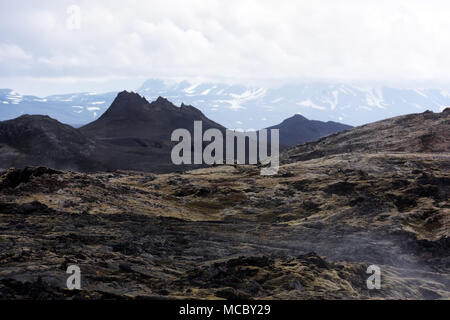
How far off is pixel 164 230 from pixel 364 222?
21898 mm

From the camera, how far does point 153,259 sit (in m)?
36.7

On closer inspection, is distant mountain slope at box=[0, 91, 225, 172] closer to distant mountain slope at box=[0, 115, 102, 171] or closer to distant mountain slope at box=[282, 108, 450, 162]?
distant mountain slope at box=[0, 115, 102, 171]

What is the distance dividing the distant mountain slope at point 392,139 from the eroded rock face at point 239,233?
1715 centimetres

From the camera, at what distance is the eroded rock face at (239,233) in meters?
29.6

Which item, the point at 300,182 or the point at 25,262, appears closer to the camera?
the point at 25,262

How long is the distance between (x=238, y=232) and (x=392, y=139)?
69.6 metres

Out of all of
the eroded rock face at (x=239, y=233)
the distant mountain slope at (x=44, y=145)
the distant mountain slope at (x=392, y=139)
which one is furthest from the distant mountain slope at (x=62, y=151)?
the eroded rock face at (x=239, y=233)

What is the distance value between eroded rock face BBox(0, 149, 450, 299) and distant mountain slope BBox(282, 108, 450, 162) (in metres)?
17.2

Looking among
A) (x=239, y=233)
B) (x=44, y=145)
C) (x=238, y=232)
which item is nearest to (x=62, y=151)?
(x=44, y=145)

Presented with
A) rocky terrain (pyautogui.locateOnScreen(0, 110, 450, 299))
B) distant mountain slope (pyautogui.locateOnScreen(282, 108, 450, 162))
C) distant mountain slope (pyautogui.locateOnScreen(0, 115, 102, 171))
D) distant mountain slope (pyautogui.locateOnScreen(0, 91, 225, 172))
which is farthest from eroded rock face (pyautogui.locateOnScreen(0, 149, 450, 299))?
distant mountain slope (pyautogui.locateOnScreen(0, 115, 102, 171))

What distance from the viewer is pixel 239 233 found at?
163ft

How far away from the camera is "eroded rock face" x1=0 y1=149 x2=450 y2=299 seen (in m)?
29.6
